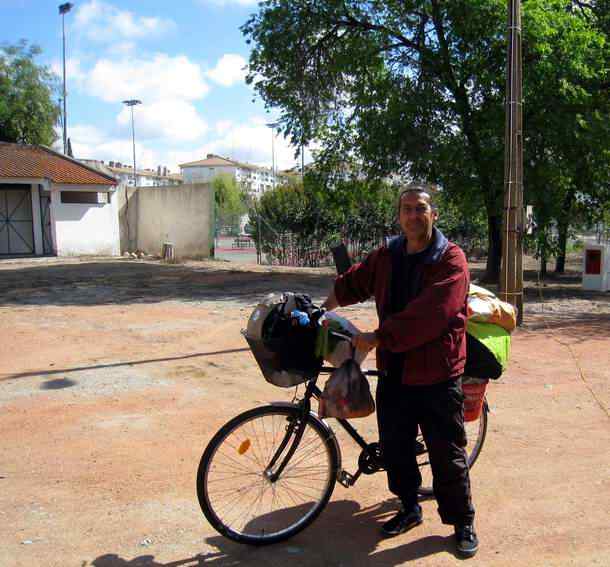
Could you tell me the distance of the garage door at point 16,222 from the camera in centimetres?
2481

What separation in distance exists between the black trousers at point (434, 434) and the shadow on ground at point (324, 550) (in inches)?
8.8

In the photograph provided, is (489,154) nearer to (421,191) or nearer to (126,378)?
(126,378)

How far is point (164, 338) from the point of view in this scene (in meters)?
8.85

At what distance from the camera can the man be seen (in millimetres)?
3127

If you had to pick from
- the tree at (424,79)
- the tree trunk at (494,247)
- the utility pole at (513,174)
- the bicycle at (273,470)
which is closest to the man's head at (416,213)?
the bicycle at (273,470)

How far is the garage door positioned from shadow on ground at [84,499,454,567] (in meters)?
23.7

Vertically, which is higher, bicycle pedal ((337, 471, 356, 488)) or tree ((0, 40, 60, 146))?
tree ((0, 40, 60, 146))

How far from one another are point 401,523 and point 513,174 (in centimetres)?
649

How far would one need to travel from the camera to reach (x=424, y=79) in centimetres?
1520

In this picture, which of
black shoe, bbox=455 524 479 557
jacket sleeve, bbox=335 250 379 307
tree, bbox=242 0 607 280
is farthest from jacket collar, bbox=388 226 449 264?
tree, bbox=242 0 607 280

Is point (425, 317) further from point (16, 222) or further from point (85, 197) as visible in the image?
point (16, 222)

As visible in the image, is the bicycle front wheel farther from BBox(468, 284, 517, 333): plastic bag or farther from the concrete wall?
the concrete wall

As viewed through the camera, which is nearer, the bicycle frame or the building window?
the bicycle frame

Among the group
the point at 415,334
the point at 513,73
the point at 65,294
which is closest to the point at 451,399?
the point at 415,334
